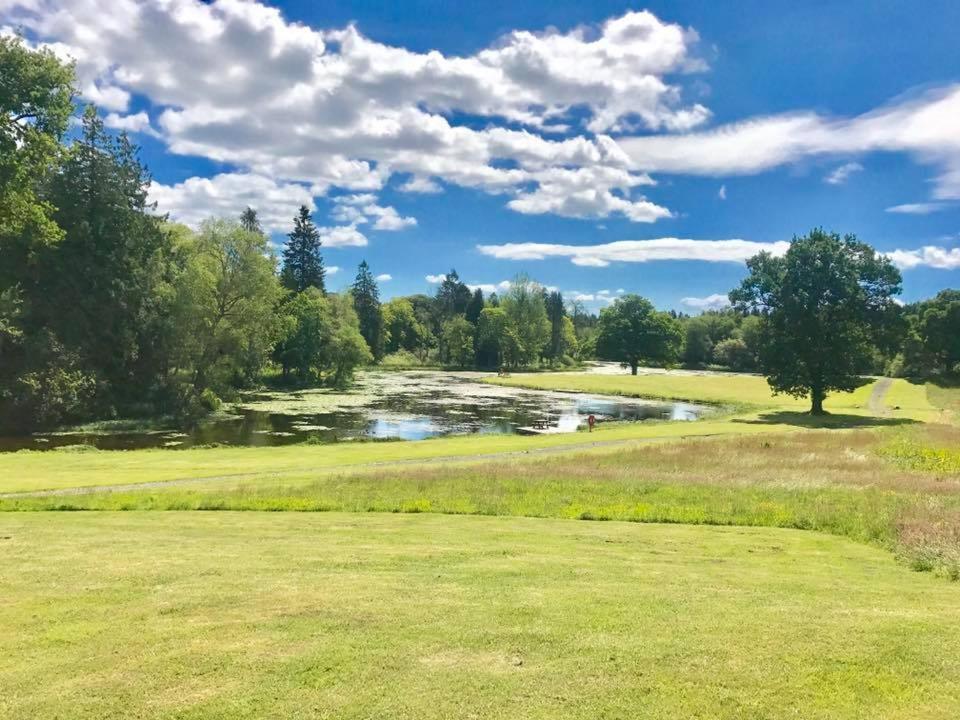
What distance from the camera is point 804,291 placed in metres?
56.5

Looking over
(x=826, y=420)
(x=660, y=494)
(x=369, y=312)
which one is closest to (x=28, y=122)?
(x=660, y=494)

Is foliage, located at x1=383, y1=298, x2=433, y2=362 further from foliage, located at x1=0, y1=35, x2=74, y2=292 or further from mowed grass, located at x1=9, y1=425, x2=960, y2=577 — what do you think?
mowed grass, located at x1=9, y1=425, x2=960, y2=577

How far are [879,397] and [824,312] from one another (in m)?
30.9

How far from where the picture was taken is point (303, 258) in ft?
401

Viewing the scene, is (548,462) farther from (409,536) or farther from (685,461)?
(409,536)

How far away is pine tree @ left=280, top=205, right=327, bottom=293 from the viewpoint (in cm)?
12100

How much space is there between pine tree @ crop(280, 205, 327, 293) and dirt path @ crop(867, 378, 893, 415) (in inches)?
3500

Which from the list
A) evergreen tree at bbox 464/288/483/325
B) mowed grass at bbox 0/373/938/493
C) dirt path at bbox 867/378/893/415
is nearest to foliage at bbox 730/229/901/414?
mowed grass at bbox 0/373/938/493

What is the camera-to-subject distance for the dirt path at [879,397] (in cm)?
6297

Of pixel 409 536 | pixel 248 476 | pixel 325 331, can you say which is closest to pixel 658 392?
pixel 325 331

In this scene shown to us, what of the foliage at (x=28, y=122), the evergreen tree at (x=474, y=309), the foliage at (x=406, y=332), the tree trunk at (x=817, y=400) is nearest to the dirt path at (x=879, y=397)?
the tree trunk at (x=817, y=400)

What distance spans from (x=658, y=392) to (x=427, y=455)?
5941cm

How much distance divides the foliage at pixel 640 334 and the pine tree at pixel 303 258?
66911 mm

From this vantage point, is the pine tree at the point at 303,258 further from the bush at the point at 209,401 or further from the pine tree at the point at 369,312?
the bush at the point at 209,401
